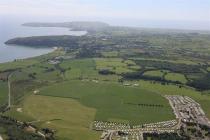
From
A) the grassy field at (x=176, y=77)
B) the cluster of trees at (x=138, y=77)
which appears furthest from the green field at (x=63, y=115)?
the grassy field at (x=176, y=77)

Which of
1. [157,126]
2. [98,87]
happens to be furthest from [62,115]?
[98,87]

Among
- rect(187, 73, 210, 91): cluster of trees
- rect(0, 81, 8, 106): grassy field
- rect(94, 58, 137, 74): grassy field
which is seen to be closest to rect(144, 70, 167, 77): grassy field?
rect(94, 58, 137, 74): grassy field

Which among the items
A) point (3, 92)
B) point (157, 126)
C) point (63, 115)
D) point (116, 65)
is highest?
point (116, 65)

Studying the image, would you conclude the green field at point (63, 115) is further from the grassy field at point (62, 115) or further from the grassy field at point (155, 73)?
the grassy field at point (155, 73)

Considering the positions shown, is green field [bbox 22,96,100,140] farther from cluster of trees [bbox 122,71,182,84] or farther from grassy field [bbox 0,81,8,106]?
cluster of trees [bbox 122,71,182,84]

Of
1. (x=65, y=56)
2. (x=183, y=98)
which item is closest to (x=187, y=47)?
(x=65, y=56)

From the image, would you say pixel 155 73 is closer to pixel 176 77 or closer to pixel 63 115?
pixel 176 77

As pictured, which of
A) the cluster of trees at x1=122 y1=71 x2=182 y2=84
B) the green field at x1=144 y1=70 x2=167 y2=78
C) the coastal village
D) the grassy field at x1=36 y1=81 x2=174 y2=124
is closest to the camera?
the coastal village

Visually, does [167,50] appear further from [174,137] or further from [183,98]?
[174,137]
